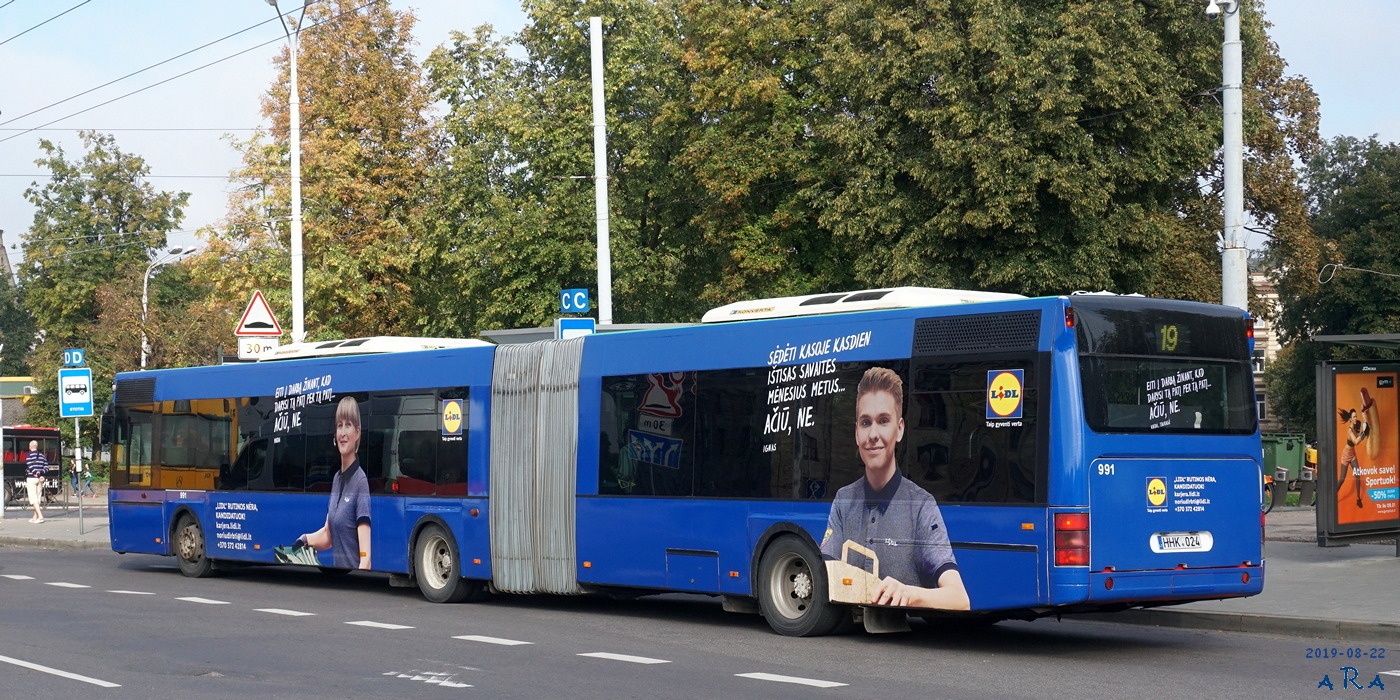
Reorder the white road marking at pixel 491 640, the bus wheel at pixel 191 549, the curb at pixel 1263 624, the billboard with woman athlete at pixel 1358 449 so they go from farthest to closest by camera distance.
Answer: the bus wheel at pixel 191 549 < the billboard with woman athlete at pixel 1358 449 < the white road marking at pixel 491 640 < the curb at pixel 1263 624

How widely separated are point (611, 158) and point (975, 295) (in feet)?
97.2

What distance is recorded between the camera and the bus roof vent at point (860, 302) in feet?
45.2

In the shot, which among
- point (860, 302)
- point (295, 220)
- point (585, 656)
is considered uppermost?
point (295, 220)

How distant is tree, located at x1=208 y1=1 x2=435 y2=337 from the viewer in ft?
152

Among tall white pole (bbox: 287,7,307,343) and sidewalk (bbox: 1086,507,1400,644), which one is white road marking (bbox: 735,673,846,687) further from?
tall white pole (bbox: 287,7,307,343)

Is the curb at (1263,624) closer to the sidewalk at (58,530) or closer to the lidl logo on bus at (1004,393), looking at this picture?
the lidl logo on bus at (1004,393)

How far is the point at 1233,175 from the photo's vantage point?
1712 centimetres

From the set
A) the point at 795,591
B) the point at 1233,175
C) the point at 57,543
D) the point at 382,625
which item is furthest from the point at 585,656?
the point at 57,543

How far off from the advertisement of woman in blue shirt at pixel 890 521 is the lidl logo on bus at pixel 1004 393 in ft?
3.03

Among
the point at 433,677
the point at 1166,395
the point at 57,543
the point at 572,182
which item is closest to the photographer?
the point at 433,677

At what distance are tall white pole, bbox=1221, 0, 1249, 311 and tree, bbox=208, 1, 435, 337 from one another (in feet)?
101

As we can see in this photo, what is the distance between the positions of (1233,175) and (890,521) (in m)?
6.59

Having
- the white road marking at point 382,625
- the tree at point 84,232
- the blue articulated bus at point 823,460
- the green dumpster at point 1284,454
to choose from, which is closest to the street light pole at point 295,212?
the blue articulated bus at point 823,460

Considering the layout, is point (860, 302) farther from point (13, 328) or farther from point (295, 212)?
point (13, 328)
